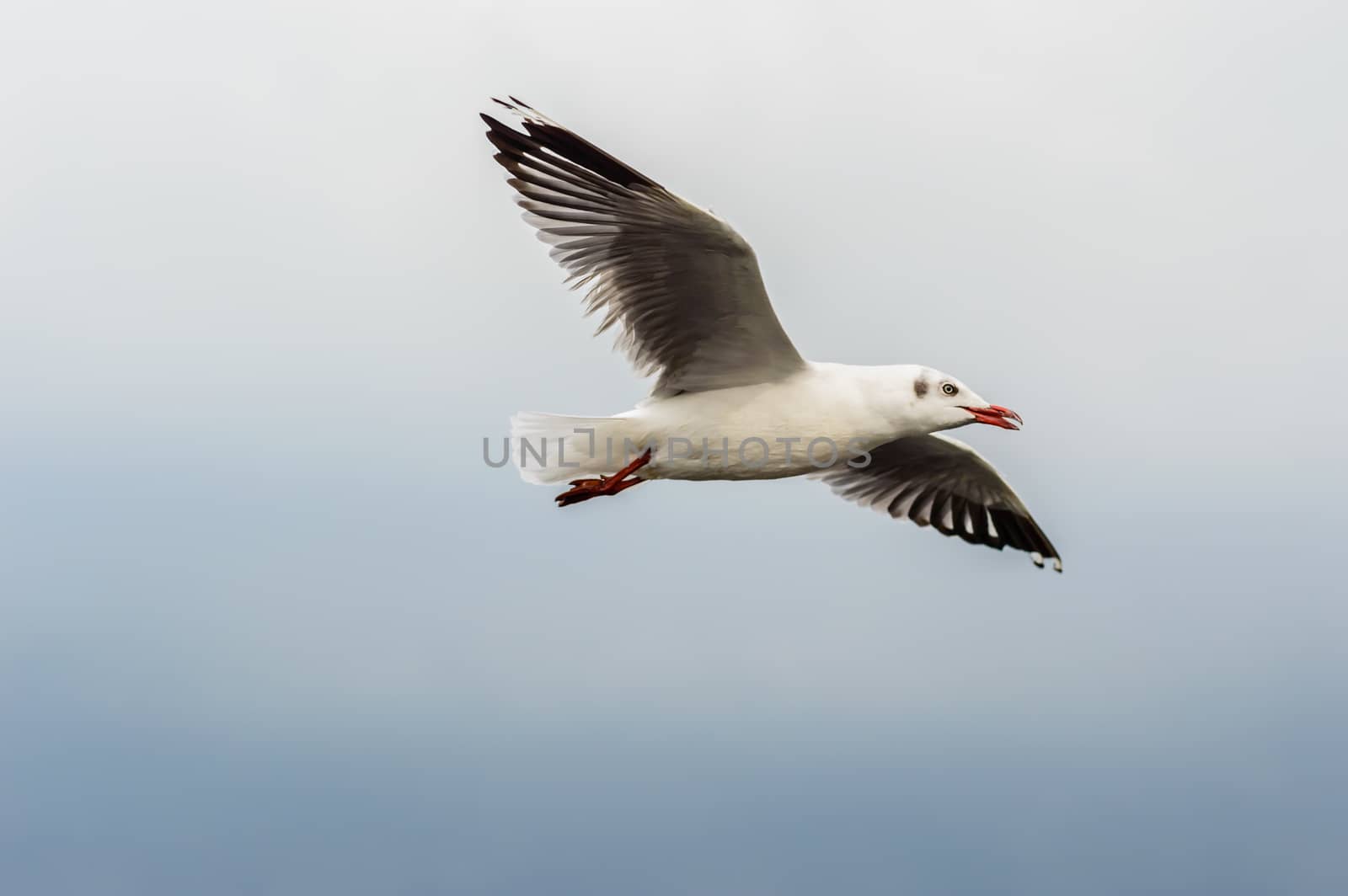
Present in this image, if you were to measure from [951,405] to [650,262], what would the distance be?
1.48 m

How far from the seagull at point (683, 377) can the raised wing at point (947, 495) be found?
135 cm

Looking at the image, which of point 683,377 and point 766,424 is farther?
point 683,377

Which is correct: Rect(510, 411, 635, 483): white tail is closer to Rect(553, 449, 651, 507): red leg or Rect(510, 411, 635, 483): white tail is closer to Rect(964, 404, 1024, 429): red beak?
Rect(553, 449, 651, 507): red leg

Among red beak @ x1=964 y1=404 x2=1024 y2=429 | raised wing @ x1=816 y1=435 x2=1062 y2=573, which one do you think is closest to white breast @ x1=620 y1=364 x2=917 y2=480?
red beak @ x1=964 y1=404 x2=1024 y2=429

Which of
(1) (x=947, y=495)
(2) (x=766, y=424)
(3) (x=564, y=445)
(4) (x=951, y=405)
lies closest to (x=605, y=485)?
(3) (x=564, y=445)

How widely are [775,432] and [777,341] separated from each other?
1.32 ft

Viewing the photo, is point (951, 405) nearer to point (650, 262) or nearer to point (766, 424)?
point (766, 424)

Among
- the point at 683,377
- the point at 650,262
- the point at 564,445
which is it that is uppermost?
the point at 650,262

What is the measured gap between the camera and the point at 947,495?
337 inches

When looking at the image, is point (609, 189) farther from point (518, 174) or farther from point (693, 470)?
point (693, 470)

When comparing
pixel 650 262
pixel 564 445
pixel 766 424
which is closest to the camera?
pixel 650 262

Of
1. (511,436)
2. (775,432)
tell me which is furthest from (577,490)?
(775,432)

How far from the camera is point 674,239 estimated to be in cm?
638

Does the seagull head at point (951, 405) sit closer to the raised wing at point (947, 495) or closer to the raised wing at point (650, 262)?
the raised wing at point (650, 262)
